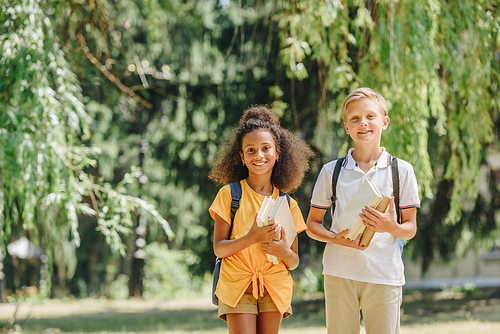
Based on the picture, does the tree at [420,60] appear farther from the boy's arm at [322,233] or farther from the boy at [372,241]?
the boy's arm at [322,233]

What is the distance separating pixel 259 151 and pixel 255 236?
42cm

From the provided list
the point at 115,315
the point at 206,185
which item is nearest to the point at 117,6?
the point at 206,185

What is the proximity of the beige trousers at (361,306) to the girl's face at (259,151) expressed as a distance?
0.57 meters

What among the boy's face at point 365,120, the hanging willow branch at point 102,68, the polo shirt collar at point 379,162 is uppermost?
the hanging willow branch at point 102,68

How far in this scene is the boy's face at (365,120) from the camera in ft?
8.30

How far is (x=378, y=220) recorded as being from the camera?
230 centimetres

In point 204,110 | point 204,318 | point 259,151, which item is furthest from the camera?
point 204,110

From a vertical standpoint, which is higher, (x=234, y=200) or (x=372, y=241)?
(x=234, y=200)

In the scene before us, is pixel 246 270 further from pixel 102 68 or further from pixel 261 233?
pixel 102 68

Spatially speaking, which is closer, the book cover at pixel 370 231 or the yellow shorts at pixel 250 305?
the book cover at pixel 370 231

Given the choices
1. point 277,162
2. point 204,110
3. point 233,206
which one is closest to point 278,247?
point 233,206

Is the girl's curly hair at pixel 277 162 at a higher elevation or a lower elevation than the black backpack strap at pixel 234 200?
higher

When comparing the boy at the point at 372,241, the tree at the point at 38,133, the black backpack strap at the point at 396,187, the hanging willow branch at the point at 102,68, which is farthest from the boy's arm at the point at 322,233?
the hanging willow branch at the point at 102,68

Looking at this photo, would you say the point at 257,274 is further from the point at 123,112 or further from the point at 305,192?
the point at 123,112
